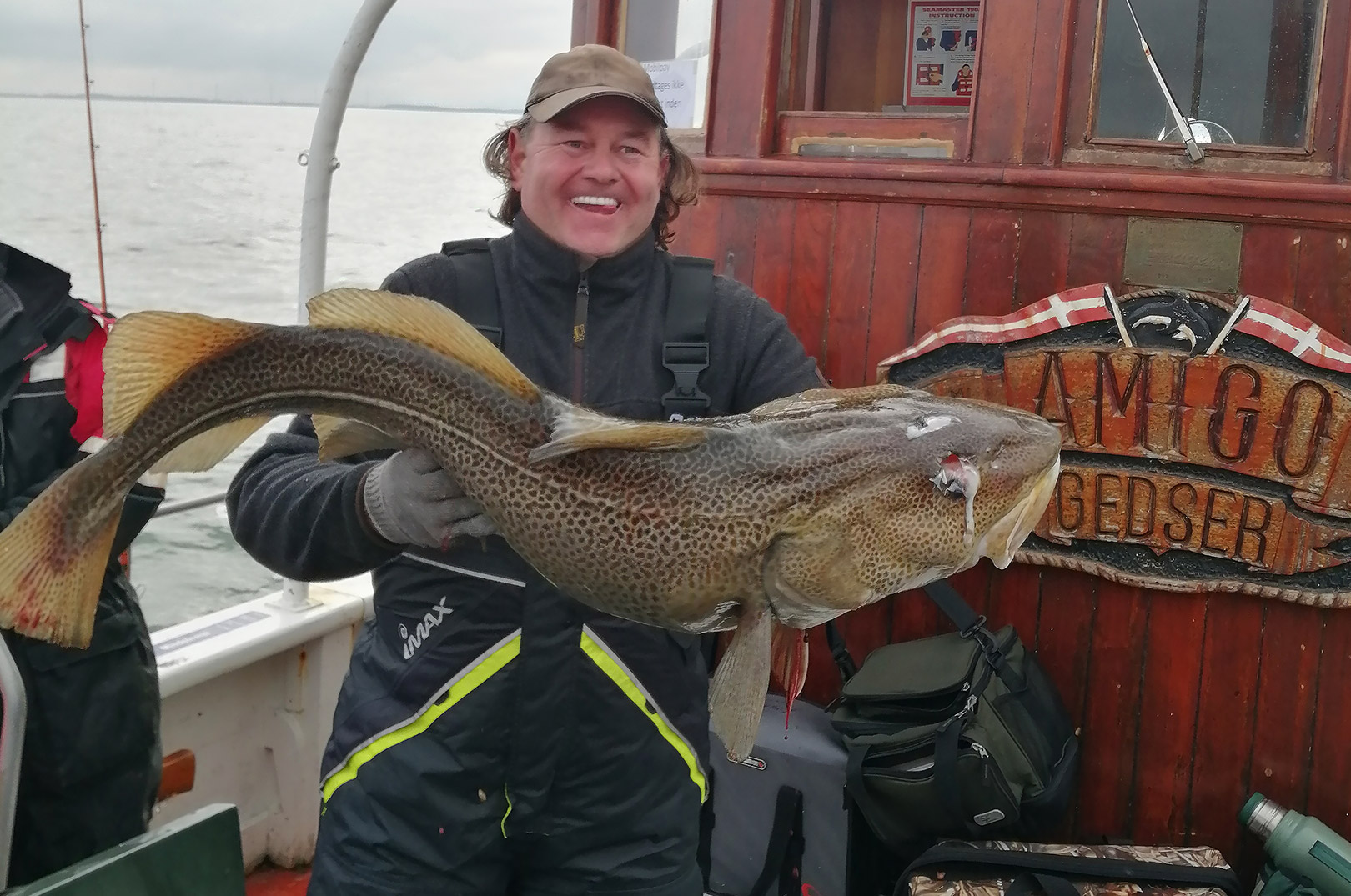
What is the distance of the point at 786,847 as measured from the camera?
12.8ft

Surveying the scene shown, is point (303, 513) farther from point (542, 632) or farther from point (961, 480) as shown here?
point (961, 480)

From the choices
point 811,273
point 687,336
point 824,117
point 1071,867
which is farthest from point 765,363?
point 824,117

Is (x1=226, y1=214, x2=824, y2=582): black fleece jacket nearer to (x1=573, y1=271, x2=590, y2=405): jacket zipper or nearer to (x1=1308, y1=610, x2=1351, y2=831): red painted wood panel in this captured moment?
(x1=573, y1=271, x2=590, y2=405): jacket zipper

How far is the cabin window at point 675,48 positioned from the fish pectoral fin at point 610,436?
2802mm

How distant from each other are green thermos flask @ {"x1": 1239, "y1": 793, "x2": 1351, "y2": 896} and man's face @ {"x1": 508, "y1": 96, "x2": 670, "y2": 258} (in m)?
2.74

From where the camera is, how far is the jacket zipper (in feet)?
7.96

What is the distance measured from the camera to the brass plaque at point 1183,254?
360 cm

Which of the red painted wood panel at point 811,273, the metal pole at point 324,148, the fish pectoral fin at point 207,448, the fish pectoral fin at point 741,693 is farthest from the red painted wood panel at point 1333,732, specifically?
the metal pole at point 324,148

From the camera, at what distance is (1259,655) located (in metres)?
3.67

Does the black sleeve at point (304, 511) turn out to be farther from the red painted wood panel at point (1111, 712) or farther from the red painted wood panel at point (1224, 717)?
the red painted wood panel at point (1224, 717)

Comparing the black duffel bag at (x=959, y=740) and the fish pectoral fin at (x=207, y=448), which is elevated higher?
the fish pectoral fin at (x=207, y=448)

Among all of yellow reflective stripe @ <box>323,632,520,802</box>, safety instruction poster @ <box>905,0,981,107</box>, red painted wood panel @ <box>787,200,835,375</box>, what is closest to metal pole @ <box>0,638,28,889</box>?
yellow reflective stripe @ <box>323,632,520,802</box>

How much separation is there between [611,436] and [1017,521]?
0.71 m

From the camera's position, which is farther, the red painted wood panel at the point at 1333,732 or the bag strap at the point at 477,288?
the red painted wood panel at the point at 1333,732
